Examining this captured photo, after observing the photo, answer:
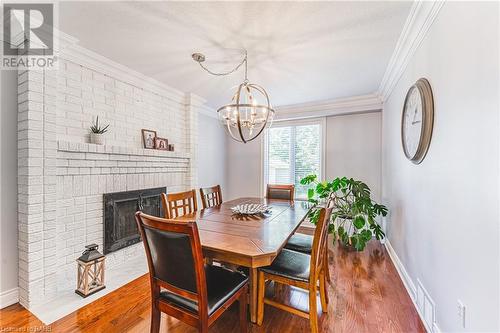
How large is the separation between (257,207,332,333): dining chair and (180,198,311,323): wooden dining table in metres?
0.09

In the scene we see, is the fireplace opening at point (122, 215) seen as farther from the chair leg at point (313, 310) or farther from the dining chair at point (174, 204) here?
the chair leg at point (313, 310)

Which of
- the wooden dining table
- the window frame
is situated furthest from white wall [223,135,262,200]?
the wooden dining table

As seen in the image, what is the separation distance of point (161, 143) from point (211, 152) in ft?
4.52

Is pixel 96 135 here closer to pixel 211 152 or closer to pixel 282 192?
pixel 211 152

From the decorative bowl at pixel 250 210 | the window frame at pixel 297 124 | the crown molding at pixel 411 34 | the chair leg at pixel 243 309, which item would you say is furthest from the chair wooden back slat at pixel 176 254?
the window frame at pixel 297 124

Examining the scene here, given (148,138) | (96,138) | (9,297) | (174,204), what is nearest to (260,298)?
(174,204)

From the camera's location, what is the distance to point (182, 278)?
1.25 metres

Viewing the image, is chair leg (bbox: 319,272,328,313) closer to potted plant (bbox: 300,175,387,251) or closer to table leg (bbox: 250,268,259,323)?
table leg (bbox: 250,268,259,323)

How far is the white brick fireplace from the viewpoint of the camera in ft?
6.21

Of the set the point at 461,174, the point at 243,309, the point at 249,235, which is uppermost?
the point at 461,174

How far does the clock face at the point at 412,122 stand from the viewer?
1.86 metres

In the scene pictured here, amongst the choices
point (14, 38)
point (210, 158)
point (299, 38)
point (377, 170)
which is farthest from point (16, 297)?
point (377, 170)

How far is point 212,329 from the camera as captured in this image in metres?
1.67

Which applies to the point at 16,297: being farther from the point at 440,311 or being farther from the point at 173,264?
the point at 440,311
